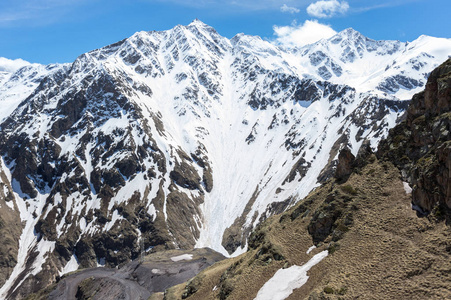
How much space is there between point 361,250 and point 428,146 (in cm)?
1424

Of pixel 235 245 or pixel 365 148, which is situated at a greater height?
pixel 365 148

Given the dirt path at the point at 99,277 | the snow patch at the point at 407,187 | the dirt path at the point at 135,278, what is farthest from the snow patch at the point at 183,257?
the snow patch at the point at 407,187

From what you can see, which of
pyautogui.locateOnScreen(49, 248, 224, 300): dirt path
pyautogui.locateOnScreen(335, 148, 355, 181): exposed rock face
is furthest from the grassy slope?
pyautogui.locateOnScreen(49, 248, 224, 300): dirt path

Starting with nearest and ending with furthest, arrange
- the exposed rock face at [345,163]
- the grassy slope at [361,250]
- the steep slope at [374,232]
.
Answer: the grassy slope at [361,250], the steep slope at [374,232], the exposed rock face at [345,163]

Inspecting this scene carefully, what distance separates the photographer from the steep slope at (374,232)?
89.0 feet

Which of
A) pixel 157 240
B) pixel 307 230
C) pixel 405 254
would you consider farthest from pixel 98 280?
pixel 157 240

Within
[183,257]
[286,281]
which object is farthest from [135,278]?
→ [286,281]

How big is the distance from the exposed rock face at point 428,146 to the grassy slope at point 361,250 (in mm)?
→ 1384

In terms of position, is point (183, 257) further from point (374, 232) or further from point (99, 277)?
point (374, 232)

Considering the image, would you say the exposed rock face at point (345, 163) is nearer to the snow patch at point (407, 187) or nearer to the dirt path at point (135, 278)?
the snow patch at point (407, 187)

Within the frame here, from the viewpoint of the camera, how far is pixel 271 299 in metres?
33.6

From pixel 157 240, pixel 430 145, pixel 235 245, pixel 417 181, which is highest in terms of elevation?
pixel 430 145

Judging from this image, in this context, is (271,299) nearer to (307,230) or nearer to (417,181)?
(307,230)

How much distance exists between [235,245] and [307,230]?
158 m
